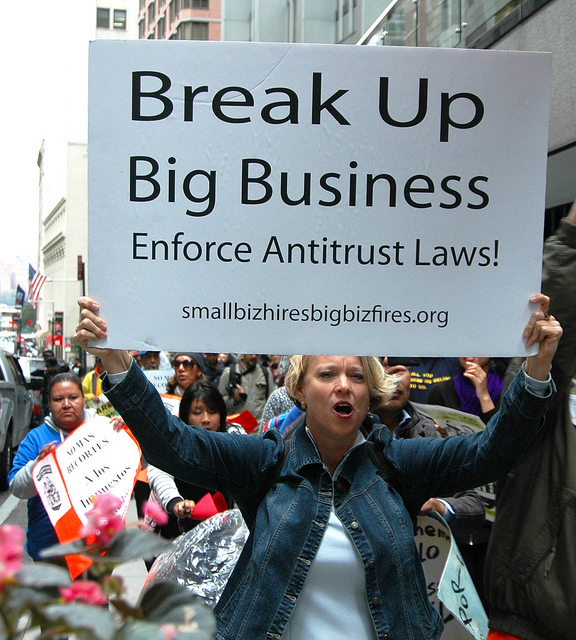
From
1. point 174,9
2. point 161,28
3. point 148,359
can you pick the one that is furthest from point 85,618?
point 161,28

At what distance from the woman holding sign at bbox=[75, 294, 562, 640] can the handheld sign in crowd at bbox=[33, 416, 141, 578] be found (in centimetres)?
198

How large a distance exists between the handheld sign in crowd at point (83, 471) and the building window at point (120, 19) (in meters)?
80.9

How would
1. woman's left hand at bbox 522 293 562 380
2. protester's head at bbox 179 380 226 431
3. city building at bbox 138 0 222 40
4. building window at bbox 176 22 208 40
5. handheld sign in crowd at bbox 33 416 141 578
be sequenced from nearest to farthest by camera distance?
woman's left hand at bbox 522 293 562 380
handheld sign in crowd at bbox 33 416 141 578
protester's head at bbox 179 380 226 431
city building at bbox 138 0 222 40
building window at bbox 176 22 208 40

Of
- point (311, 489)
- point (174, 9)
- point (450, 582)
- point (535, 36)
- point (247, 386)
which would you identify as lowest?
point (247, 386)

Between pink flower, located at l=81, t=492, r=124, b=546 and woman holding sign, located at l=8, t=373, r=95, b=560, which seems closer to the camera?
pink flower, located at l=81, t=492, r=124, b=546

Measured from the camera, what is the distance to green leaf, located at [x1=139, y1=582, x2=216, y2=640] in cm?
88

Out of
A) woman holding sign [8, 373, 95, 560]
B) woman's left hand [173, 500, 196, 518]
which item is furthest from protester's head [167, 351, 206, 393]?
woman's left hand [173, 500, 196, 518]

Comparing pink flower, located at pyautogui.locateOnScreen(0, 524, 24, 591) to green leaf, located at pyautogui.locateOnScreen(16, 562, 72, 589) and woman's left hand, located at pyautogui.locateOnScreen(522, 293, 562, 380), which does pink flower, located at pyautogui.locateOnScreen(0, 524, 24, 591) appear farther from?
woman's left hand, located at pyautogui.locateOnScreen(522, 293, 562, 380)

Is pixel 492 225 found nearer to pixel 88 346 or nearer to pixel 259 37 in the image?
pixel 88 346

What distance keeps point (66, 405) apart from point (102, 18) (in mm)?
80263

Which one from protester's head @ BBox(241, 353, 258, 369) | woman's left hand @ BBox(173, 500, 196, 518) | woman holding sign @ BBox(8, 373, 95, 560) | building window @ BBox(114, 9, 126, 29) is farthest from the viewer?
building window @ BBox(114, 9, 126, 29)

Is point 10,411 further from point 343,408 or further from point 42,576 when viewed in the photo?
point 42,576

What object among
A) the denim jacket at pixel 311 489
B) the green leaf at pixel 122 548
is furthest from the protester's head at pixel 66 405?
the green leaf at pixel 122 548

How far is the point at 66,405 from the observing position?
15.5 feet
